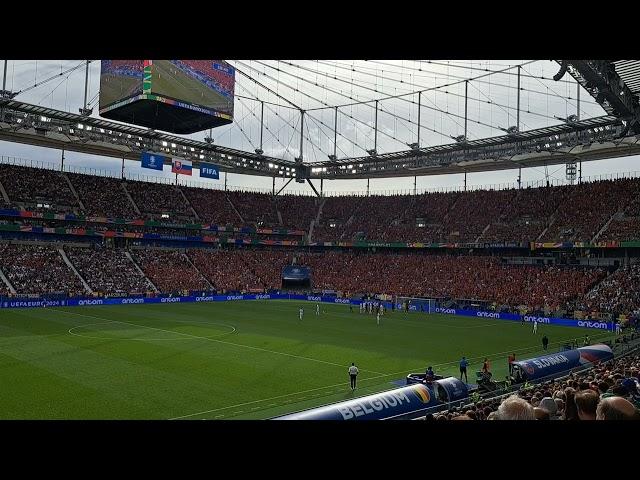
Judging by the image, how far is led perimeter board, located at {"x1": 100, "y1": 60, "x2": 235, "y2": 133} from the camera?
43750mm

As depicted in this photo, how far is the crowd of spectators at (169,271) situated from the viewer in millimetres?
63156

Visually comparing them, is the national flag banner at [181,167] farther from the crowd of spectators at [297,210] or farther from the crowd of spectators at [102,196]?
the crowd of spectators at [297,210]

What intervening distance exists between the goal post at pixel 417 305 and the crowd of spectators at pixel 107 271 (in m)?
28.5

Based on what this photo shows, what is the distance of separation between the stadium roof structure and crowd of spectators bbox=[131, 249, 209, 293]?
1279 centimetres

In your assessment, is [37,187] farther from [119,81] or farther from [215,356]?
[215,356]

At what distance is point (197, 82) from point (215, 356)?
2864cm

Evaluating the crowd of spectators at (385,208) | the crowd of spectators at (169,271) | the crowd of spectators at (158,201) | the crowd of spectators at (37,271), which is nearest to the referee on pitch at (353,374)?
the crowd of spectators at (37,271)

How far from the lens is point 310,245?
8156 centimetres

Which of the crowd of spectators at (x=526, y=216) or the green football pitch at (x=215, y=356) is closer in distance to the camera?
the green football pitch at (x=215, y=356)

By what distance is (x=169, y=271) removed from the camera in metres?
65.8

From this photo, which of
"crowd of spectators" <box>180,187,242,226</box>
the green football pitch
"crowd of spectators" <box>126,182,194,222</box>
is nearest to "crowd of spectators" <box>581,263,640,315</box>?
the green football pitch

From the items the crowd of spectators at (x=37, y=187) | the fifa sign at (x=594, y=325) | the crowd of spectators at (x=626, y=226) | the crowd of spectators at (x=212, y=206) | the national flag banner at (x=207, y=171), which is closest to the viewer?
the fifa sign at (x=594, y=325)
